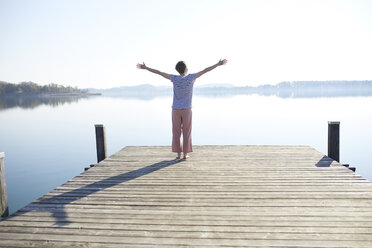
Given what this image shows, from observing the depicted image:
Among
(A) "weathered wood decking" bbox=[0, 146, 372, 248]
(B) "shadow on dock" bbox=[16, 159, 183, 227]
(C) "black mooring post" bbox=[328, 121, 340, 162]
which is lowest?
(A) "weathered wood decking" bbox=[0, 146, 372, 248]

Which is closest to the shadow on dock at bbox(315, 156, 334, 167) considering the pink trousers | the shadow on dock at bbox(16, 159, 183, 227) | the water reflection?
the pink trousers

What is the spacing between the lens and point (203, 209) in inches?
132

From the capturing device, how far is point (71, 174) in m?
11.8

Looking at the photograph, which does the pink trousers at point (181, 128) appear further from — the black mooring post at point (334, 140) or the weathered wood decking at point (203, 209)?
the black mooring post at point (334, 140)

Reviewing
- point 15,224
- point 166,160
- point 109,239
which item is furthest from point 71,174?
point 109,239

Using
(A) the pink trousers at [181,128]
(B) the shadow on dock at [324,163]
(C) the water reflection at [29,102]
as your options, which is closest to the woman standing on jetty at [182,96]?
(A) the pink trousers at [181,128]

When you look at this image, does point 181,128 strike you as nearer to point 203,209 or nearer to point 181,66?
point 181,66

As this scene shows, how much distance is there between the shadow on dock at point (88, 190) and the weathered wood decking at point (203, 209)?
0.05 ft

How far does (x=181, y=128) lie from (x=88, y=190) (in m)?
2.29

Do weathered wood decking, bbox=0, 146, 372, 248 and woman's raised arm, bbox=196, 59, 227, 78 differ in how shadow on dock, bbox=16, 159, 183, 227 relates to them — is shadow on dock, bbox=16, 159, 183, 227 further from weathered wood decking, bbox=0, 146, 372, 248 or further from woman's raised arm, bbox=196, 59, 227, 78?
woman's raised arm, bbox=196, 59, 227, 78

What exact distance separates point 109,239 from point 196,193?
147cm

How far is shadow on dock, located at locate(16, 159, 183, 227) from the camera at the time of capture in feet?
10.8

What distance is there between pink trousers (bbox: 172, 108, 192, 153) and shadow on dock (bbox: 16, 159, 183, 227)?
0.44m

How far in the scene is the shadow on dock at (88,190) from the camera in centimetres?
330
